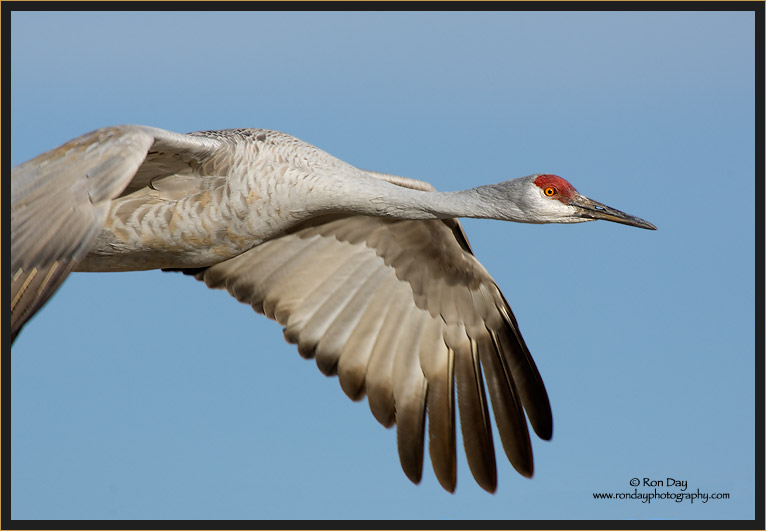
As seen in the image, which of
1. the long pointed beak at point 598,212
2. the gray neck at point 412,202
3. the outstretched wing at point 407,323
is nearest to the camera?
the long pointed beak at point 598,212

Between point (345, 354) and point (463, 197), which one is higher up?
point (463, 197)

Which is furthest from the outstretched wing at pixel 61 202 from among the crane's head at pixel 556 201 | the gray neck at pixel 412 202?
the crane's head at pixel 556 201

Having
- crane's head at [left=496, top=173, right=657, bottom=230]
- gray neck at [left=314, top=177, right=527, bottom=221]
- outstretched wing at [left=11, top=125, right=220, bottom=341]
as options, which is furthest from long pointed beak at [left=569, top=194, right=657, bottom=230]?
outstretched wing at [left=11, top=125, right=220, bottom=341]

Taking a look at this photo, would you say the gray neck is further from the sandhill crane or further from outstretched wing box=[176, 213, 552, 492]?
outstretched wing box=[176, 213, 552, 492]

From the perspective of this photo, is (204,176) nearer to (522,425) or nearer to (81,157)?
(81,157)

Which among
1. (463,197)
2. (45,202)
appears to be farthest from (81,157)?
(463,197)

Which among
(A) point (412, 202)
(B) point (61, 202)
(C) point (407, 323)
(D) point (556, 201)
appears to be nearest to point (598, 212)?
(D) point (556, 201)

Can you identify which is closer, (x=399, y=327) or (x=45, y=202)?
(x=45, y=202)

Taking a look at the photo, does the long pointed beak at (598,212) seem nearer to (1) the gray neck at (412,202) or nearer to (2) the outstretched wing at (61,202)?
(1) the gray neck at (412,202)
